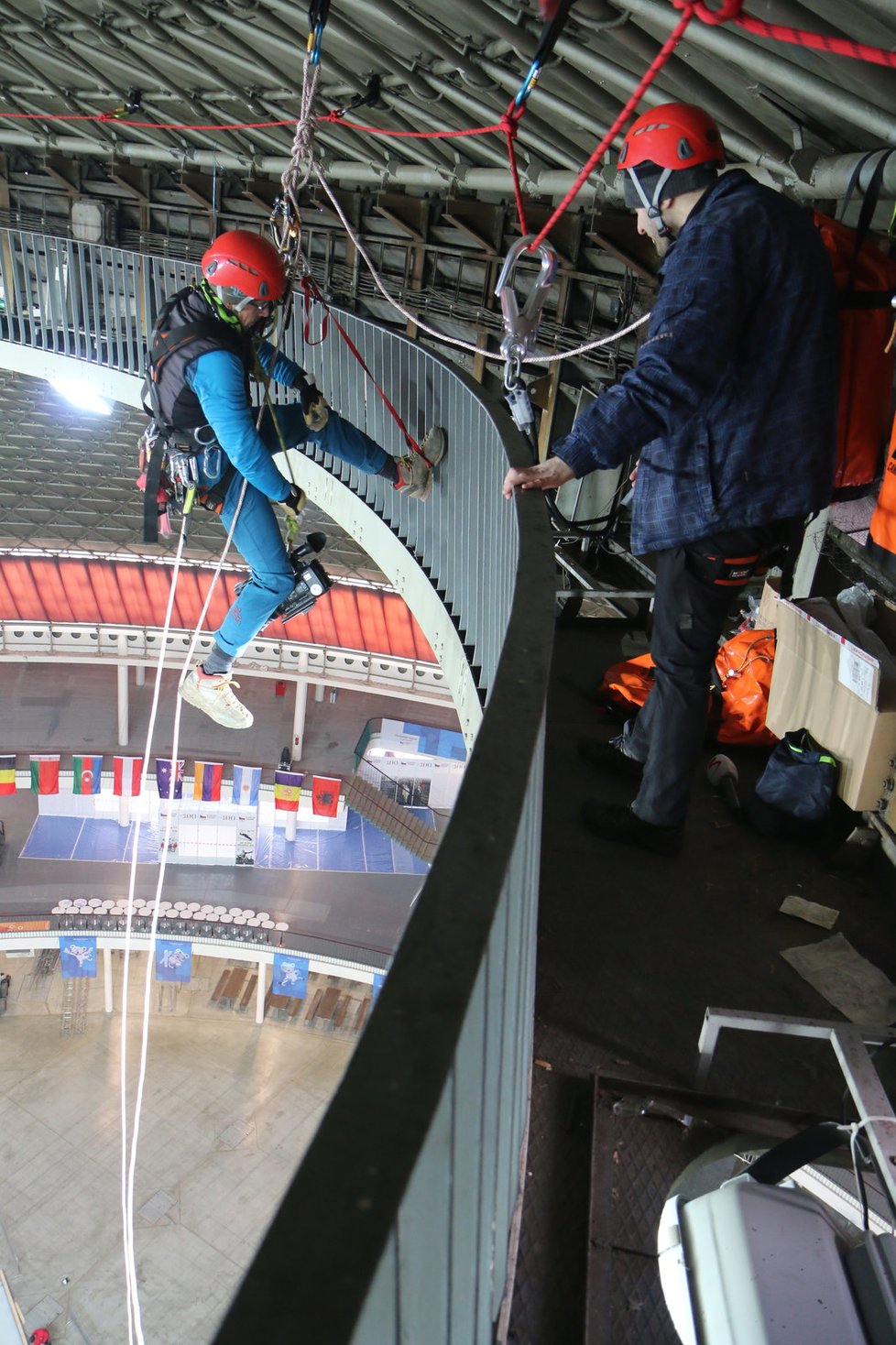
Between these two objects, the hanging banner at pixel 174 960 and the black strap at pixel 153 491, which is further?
the hanging banner at pixel 174 960

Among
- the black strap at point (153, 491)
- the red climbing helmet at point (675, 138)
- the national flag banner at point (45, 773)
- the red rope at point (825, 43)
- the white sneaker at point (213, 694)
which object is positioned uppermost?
the red rope at point (825, 43)

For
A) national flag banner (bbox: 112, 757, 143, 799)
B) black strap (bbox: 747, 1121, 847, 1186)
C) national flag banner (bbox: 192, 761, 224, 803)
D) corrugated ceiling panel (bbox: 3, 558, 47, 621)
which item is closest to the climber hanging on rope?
black strap (bbox: 747, 1121, 847, 1186)

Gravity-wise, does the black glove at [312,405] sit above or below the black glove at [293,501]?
above

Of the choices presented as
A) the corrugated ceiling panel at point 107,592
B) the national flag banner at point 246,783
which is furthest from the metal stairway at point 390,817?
the corrugated ceiling panel at point 107,592

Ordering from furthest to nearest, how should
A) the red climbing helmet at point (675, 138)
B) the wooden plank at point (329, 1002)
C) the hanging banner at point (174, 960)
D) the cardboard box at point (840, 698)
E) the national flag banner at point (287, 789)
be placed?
1. the national flag banner at point (287, 789)
2. the wooden plank at point (329, 1002)
3. the hanging banner at point (174, 960)
4. the cardboard box at point (840, 698)
5. the red climbing helmet at point (675, 138)

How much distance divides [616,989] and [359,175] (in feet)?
45.0

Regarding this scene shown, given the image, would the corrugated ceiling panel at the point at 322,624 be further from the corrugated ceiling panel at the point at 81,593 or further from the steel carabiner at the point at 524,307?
the steel carabiner at the point at 524,307

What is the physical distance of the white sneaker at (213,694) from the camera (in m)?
7.76

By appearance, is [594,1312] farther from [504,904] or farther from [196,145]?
[196,145]

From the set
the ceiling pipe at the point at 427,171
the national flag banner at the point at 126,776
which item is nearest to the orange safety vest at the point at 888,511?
the ceiling pipe at the point at 427,171

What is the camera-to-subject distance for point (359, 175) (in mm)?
14289

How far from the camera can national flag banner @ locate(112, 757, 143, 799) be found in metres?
18.2

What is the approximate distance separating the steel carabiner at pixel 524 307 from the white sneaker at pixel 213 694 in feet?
12.9

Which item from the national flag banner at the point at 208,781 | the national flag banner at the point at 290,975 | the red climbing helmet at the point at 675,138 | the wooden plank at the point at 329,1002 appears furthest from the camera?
the national flag banner at the point at 208,781
